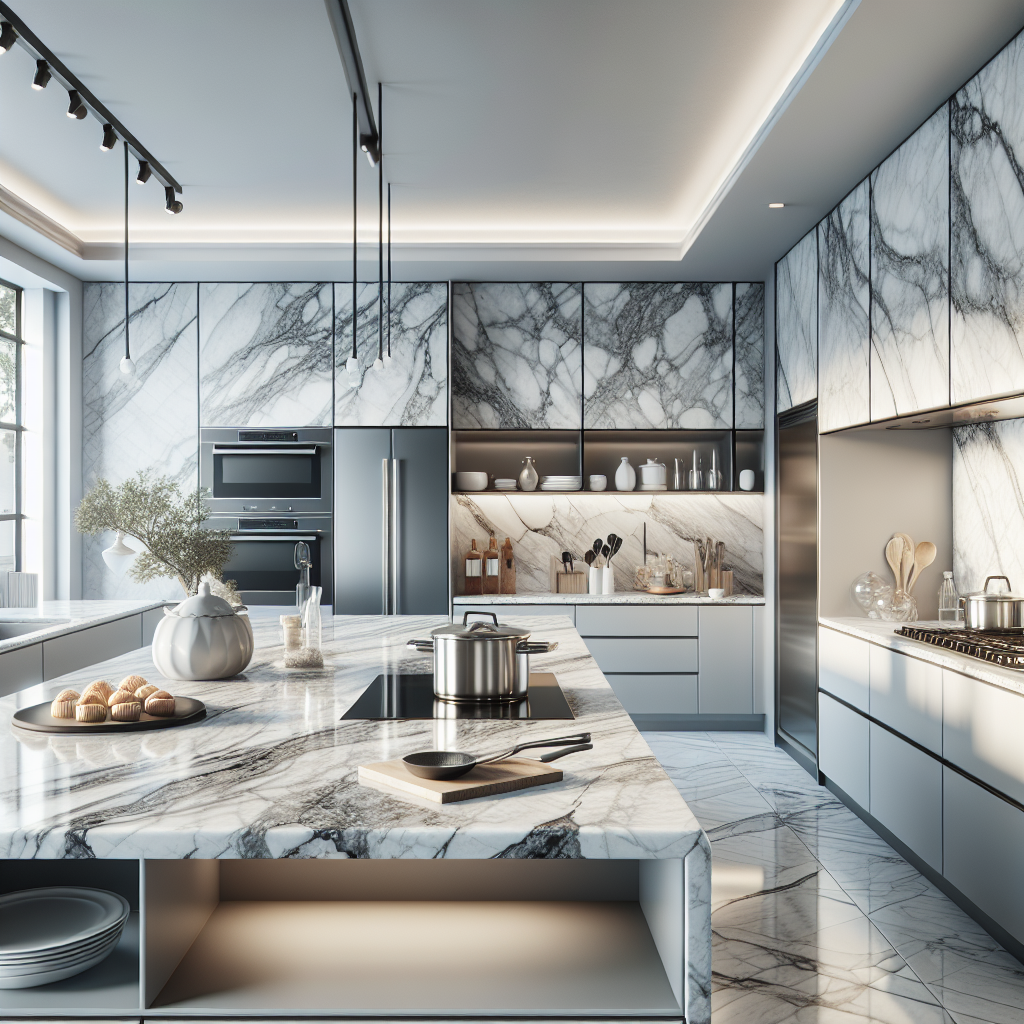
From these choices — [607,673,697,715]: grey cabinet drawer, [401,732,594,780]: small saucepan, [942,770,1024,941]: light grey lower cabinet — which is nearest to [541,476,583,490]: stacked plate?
[607,673,697,715]: grey cabinet drawer

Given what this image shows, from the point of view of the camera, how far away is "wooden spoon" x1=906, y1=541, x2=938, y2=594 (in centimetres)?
402

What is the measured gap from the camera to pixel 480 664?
6.52 ft

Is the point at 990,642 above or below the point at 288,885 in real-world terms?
above

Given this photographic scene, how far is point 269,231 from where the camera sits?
5.12m

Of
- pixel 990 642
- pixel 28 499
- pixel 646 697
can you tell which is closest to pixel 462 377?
pixel 646 697

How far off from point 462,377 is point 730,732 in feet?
8.95

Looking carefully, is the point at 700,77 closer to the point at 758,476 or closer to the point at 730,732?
the point at 758,476

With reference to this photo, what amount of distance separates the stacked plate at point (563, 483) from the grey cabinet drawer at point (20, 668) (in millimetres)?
3122

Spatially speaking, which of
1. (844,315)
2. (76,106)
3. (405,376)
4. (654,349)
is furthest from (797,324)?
(76,106)

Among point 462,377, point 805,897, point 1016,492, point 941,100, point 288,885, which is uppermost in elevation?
point 941,100

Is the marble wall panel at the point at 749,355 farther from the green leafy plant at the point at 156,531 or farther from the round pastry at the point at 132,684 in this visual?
the round pastry at the point at 132,684

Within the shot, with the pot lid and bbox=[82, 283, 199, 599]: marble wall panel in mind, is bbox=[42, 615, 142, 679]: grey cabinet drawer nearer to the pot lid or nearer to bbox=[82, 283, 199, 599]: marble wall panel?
bbox=[82, 283, 199, 599]: marble wall panel

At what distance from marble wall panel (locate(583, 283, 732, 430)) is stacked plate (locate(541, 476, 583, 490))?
1.20 ft

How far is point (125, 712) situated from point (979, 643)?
2.55 meters
